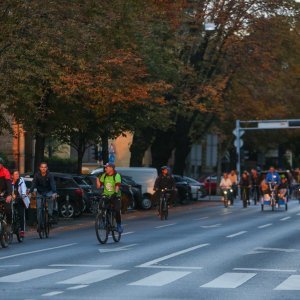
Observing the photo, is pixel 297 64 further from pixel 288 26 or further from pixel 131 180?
pixel 131 180

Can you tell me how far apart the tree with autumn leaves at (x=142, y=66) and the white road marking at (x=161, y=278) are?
11.9 m

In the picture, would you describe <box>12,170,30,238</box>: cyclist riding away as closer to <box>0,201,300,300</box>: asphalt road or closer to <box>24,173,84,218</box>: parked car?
<box>0,201,300,300</box>: asphalt road

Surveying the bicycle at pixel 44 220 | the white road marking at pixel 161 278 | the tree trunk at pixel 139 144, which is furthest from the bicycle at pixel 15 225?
the tree trunk at pixel 139 144

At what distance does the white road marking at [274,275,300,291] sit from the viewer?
13.7m

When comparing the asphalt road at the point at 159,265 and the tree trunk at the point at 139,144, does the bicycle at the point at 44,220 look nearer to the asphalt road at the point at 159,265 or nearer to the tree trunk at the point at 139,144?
the asphalt road at the point at 159,265

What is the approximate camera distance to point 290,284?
14250 mm

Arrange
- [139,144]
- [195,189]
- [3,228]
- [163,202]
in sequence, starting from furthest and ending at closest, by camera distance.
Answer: [195,189] → [139,144] → [163,202] → [3,228]

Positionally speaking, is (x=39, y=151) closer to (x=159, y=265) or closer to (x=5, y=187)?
(x=5, y=187)

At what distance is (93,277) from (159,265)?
85.3 inches

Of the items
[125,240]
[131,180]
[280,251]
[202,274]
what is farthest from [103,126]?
[202,274]

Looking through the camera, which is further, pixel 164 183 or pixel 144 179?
pixel 144 179

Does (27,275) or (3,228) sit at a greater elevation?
(3,228)

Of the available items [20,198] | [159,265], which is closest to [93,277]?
[159,265]

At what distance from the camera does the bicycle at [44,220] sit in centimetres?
2467
